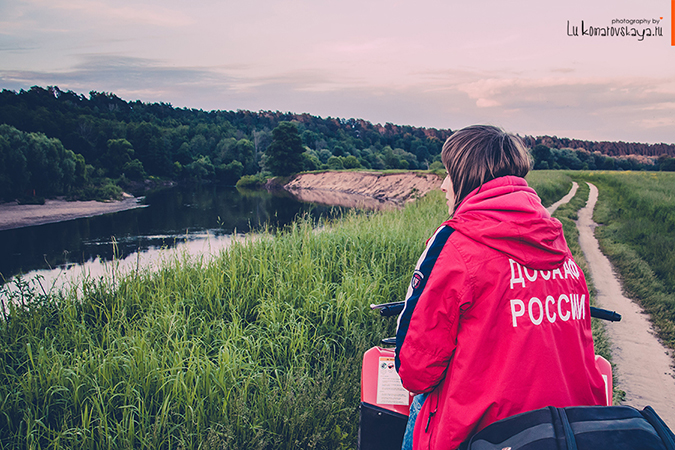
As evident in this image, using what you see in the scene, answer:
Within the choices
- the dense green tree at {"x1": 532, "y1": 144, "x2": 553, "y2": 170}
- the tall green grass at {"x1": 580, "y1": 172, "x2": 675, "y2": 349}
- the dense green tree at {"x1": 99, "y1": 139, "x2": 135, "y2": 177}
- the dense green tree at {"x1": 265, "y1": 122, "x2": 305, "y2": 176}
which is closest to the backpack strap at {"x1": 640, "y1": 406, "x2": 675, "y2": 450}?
the tall green grass at {"x1": 580, "y1": 172, "x2": 675, "y2": 349}

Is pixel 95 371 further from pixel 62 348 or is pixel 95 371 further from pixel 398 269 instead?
pixel 398 269

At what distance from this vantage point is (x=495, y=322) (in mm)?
1306

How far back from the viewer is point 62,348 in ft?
12.3

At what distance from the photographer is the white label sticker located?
1.80 m

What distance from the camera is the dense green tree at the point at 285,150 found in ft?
177

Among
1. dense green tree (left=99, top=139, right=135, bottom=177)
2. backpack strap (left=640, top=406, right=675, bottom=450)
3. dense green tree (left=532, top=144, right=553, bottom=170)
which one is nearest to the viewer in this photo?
backpack strap (left=640, top=406, right=675, bottom=450)

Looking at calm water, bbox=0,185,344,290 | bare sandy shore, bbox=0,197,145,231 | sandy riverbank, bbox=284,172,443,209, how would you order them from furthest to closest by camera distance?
1. sandy riverbank, bbox=284,172,443,209
2. bare sandy shore, bbox=0,197,145,231
3. calm water, bbox=0,185,344,290

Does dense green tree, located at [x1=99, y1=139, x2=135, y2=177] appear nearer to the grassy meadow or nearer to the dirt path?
the grassy meadow

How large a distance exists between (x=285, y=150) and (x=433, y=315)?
181 feet

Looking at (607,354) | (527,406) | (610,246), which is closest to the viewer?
(527,406)

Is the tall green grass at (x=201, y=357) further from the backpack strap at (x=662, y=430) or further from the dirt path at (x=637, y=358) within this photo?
the dirt path at (x=637, y=358)

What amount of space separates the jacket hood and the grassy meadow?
6.12ft

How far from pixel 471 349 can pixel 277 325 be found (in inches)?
102

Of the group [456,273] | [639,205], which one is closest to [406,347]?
[456,273]
